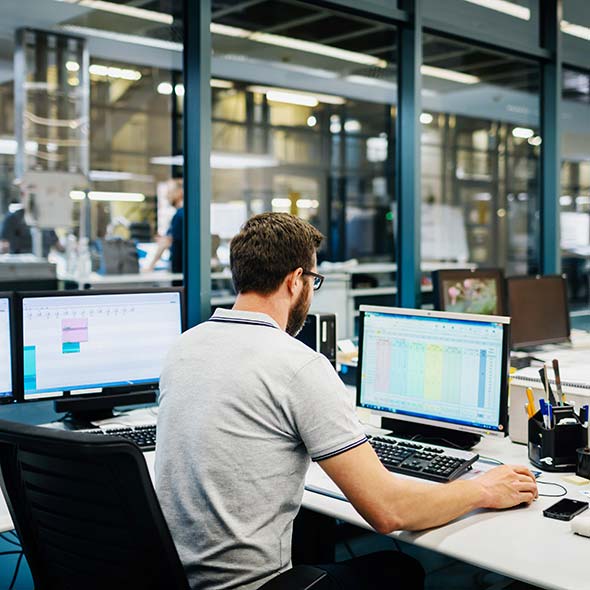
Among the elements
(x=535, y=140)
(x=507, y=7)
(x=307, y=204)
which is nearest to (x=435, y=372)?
(x=507, y=7)

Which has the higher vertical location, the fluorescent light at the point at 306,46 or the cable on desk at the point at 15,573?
the fluorescent light at the point at 306,46

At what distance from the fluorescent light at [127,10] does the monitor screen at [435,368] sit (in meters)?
1.87

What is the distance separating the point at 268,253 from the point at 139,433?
0.94m

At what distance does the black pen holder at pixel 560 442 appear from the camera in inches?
79.2

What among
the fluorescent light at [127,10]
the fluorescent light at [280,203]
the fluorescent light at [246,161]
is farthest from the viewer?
the fluorescent light at [246,161]

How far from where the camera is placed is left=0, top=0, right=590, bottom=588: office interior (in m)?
3.38

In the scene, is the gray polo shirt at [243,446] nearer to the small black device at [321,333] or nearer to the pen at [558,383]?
the pen at [558,383]

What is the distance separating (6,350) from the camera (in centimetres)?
227

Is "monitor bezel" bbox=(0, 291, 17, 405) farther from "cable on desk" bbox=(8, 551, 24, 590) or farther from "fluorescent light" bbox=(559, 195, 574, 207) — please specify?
"fluorescent light" bbox=(559, 195, 574, 207)

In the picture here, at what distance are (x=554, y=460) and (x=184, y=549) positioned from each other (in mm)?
1064

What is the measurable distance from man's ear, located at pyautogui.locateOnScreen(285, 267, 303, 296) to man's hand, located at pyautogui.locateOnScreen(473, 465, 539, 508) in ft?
1.97

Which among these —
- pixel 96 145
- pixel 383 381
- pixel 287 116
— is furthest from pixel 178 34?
pixel 287 116

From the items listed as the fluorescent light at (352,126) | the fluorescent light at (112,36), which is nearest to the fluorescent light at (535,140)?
the fluorescent light at (112,36)

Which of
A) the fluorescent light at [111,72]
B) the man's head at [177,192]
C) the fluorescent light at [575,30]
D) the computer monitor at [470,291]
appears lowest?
the computer monitor at [470,291]
